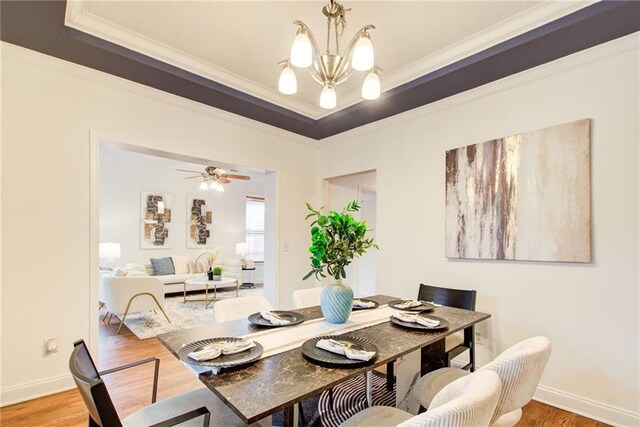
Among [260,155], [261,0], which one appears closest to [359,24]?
[261,0]

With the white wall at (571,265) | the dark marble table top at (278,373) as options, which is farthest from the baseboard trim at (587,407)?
the dark marble table top at (278,373)

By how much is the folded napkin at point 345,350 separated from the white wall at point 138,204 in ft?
15.6

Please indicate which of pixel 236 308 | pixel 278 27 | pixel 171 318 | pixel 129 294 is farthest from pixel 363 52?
pixel 171 318

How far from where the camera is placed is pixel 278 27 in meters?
2.36

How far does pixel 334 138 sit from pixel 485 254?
240cm

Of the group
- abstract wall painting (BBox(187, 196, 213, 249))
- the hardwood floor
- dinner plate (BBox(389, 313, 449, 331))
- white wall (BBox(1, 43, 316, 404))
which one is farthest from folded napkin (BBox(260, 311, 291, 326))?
abstract wall painting (BBox(187, 196, 213, 249))

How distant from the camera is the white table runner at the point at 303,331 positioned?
1488mm

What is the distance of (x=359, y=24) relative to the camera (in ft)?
7.59

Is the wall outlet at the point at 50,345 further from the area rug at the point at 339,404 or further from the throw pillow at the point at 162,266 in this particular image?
the throw pillow at the point at 162,266

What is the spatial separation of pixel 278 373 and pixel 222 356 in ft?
0.82

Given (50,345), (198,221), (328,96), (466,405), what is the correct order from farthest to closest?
(198,221)
(50,345)
(328,96)
(466,405)

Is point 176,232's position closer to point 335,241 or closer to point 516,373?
point 335,241

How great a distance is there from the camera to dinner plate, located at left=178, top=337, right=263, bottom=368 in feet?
4.04

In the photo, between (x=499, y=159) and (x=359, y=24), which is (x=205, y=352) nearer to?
(x=359, y=24)
